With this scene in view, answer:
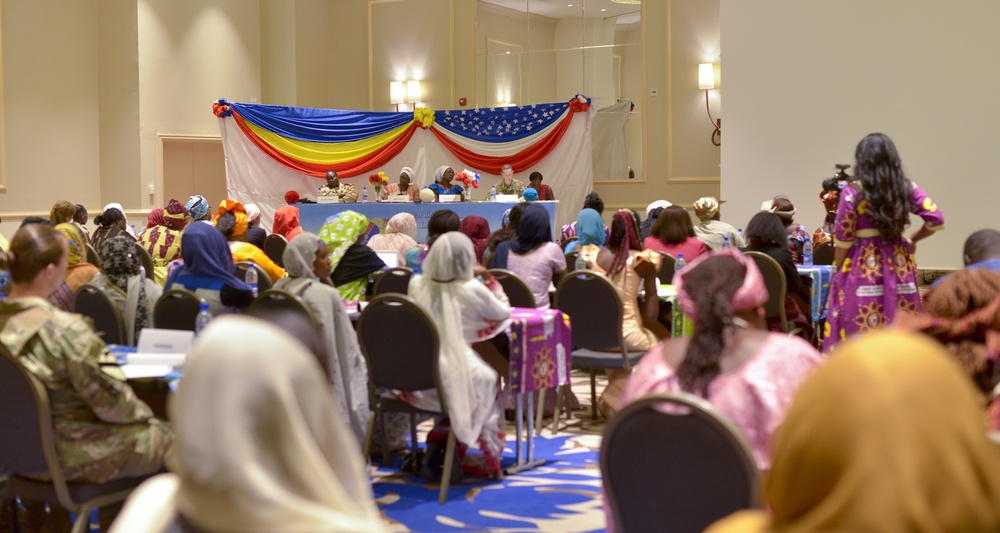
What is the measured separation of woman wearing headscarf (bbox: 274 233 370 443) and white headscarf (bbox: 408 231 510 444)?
352mm

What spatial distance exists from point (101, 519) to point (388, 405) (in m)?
1.26

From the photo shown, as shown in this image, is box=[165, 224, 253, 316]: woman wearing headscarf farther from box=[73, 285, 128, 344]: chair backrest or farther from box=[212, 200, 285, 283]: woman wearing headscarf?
box=[212, 200, 285, 283]: woman wearing headscarf

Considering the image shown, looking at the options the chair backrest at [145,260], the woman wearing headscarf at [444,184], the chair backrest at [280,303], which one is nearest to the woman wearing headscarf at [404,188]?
the woman wearing headscarf at [444,184]

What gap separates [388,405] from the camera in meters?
4.60

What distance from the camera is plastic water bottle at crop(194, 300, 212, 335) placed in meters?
4.42

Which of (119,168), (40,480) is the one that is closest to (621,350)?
(40,480)

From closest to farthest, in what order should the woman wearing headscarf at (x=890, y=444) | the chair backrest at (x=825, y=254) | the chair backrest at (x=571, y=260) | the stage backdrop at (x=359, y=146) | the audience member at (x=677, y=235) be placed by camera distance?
the woman wearing headscarf at (x=890, y=444)
the audience member at (x=677, y=235)
the chair backrest at (x=571, y=260)
the chair backrest at (x=825, y=254)
the stage backdrop at (x=359, y=146)

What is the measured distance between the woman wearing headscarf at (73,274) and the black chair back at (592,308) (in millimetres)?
2551

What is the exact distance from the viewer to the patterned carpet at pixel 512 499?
4074mm

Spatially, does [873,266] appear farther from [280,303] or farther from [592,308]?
[280,303]

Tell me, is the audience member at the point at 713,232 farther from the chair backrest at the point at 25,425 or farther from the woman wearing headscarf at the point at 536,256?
the chair backrest at the point at 25,425

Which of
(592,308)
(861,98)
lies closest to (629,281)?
(592,308)

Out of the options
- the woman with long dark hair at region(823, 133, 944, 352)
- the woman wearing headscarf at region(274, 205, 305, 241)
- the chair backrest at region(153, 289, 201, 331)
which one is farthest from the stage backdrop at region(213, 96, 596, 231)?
the chair backrest at region(153, 289, 201, 331)

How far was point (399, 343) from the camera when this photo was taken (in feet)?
14.5
